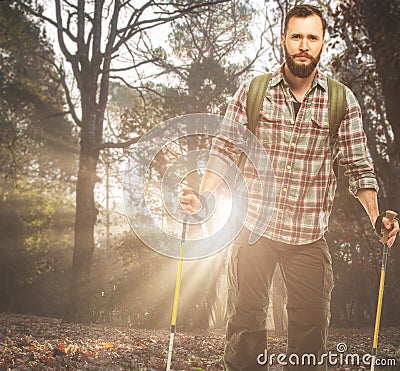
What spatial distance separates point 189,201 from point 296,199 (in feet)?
2.04

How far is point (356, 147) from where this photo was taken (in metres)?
2.98

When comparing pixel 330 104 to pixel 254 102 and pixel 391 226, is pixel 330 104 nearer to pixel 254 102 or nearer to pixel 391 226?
pixel 254 102

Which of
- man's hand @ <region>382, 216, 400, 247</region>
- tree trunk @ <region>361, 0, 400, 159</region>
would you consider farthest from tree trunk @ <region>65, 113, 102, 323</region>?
man's hand @ <region>382, 216, 400, 247</region>

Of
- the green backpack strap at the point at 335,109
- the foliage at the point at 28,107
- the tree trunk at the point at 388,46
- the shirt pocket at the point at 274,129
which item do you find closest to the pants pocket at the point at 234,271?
the shirt pocket at the point at 274,129

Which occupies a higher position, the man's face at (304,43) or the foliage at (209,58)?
the foliage at (209,58)

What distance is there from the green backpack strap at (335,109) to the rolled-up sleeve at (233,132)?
460 millimetres

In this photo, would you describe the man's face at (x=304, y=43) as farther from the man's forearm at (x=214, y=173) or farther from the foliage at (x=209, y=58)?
the foliage at (x=209, y=58)

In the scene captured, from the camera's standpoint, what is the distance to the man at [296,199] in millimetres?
2816

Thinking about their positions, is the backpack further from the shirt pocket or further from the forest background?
the forest background

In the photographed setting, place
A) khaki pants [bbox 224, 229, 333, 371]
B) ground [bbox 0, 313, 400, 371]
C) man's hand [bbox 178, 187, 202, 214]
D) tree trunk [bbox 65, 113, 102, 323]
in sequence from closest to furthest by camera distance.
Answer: man's hand [bbox 178, 187, 202, 214], khaki pants [bbox 224, 229, 333, 371], ground [bbox 0, 313, 400, 371], tree trunk [bbox 65, 113, 102, 323]

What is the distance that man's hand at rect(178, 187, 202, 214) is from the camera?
2670mm

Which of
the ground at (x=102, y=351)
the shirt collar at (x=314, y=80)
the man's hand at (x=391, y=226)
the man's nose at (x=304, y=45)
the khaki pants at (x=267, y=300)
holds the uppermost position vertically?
the man's nose at (x=304, y=45)

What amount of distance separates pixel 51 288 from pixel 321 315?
17764mm

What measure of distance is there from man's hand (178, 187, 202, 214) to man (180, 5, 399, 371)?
20cm
